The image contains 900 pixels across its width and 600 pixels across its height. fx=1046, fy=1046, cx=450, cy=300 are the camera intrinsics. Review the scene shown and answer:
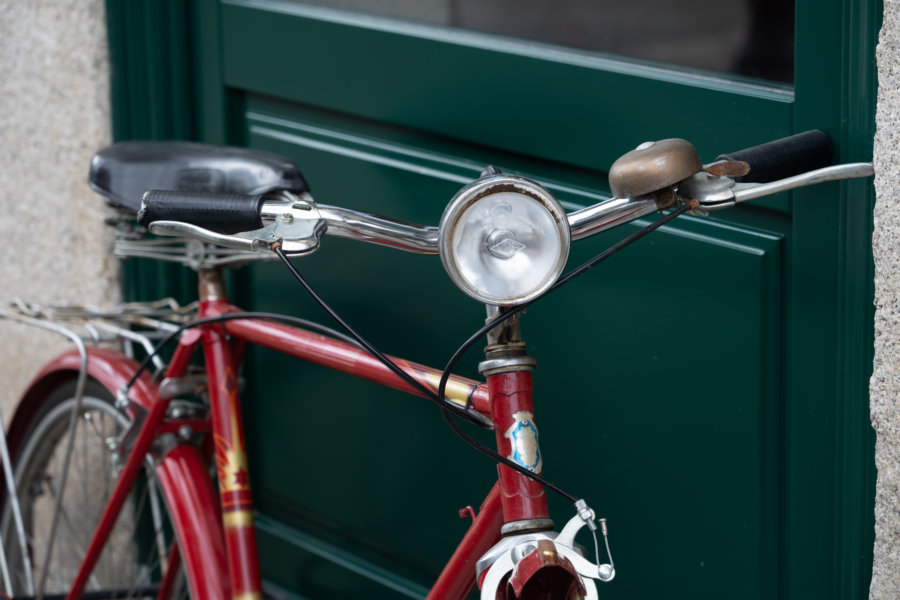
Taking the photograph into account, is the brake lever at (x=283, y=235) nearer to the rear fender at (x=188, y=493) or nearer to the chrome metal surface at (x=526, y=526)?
the chrome metal surface at (x=526, y=526)

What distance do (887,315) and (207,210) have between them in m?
0.84

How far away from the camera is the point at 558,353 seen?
1781 mm

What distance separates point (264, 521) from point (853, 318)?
1.48 meters

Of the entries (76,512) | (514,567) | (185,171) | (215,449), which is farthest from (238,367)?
(76,512)

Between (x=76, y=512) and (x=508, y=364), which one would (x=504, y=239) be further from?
(x=76, y=512)

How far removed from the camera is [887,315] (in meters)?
1.31

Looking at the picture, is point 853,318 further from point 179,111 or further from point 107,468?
point 107,468

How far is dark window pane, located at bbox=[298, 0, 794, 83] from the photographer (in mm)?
→ 1497

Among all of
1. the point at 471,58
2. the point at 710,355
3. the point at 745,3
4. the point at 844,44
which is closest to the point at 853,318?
the point at 710,355

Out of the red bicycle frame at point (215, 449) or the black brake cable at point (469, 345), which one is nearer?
the black brake cable at point (469, 345)

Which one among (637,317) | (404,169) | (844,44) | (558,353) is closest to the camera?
(844,44)

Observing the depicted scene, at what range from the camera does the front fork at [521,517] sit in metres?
1.10

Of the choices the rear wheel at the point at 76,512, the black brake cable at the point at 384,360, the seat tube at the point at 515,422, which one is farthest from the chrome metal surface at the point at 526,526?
the rear wheel at the point at 76,512

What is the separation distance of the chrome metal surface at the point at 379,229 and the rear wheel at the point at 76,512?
1139mm
